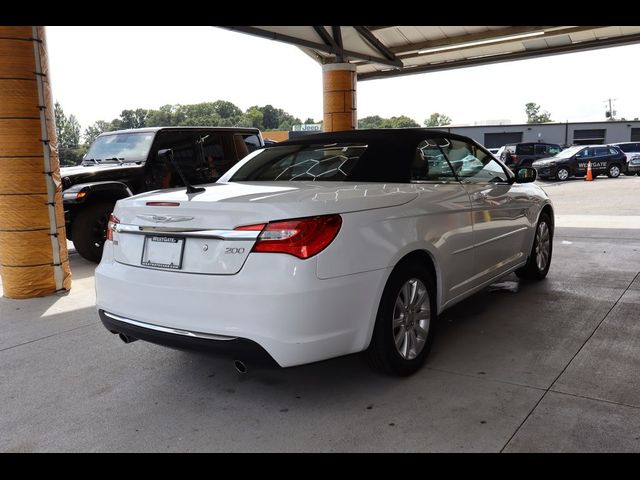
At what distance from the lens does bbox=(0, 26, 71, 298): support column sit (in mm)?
5625

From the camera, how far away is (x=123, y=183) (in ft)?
25.8

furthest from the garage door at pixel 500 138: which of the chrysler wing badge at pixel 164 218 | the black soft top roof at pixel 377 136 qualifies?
the chrysler wing badge at pixel 164 218

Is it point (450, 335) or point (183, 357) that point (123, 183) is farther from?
point (450, 335)

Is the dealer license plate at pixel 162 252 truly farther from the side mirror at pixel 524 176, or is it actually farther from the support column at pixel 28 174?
the side mirror at pixel 524 176

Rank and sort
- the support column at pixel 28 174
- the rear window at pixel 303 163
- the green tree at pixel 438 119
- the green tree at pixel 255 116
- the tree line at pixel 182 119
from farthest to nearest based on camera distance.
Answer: the green tree at pixel 438 119, the green tree at pixel 255 116, the tree line at pixel 182 119, the support column at pixel 28 174, the rear window at pixel 303 163

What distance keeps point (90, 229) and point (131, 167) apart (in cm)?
110

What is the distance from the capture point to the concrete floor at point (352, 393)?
2822 mm

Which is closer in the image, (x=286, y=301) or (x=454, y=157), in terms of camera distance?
(x=286, y=301)

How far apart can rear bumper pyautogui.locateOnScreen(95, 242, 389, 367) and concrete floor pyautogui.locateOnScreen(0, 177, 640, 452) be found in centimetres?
44

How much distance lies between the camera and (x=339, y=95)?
13547 millimetres

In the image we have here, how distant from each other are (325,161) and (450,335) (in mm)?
1692

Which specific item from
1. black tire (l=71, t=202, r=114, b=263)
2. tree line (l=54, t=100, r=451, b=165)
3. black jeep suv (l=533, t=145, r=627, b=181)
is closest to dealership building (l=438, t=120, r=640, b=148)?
tree line (l=54, t=100, r=451, b=165)

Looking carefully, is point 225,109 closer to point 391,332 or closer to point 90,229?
point 90,229
